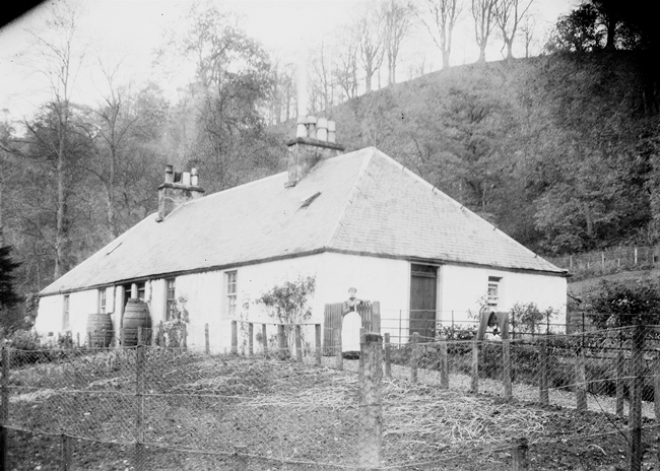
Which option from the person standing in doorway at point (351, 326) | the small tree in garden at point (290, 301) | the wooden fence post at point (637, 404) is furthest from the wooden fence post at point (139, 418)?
the small tree in garden at point (290, 301)

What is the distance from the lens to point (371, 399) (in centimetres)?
478

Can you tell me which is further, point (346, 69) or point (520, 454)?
point (346, 69)

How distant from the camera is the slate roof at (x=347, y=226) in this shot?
17703mm

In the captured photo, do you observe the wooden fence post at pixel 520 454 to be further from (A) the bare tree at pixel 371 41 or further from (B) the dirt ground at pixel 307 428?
(A) the bare tree at pixel 371 41

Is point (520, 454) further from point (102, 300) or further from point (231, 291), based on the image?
point (102, 300)

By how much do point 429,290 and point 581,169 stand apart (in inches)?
291

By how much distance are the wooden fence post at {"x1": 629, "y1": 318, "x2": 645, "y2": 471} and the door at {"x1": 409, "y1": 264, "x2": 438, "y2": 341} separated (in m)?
11.0

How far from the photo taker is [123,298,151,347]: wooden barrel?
22.8 m

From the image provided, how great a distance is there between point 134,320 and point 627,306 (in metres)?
15.5

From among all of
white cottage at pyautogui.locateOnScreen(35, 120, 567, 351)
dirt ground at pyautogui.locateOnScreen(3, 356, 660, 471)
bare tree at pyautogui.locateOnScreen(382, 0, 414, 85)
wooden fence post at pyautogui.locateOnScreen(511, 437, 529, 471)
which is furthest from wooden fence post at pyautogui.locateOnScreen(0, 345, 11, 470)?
white cottage at pyautogui.locateOnScreen(35, 120, 567, 351)

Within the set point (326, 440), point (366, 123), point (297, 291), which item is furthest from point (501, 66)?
point (366, 123)

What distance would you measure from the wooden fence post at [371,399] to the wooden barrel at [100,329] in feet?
70.5

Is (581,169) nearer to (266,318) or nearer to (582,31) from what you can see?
(266,318)

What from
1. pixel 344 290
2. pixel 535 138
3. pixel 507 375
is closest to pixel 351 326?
pixel 344 290
